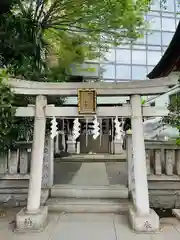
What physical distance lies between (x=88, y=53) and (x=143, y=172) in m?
8.62

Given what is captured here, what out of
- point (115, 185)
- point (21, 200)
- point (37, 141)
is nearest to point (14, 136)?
point (37, 141)

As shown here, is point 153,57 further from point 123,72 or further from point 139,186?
point 139,186

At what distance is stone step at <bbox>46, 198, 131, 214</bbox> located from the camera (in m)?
4.49

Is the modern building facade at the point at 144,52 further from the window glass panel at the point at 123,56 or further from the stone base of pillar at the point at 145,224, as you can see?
the stone base of pillar at the point at 145,224

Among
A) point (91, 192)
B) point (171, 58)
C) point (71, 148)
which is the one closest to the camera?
point (91, 192)

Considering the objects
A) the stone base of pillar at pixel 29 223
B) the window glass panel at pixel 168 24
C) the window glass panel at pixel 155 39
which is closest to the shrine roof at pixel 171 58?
the stone base of pillar at pixel 29 223

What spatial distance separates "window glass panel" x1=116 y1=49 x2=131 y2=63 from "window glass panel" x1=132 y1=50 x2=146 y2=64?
17.6 inches

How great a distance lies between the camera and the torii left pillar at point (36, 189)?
12.0 ft

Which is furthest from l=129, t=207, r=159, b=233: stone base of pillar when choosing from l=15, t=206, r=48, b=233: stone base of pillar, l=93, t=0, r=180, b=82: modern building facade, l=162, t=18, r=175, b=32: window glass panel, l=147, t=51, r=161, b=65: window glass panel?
l=162, t=18, r=175, b=32: window glass panel

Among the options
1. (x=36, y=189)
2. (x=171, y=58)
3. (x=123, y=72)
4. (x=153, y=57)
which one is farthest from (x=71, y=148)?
(x=153, y=57)

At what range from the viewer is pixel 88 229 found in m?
3.74

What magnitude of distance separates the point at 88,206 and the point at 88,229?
79 centimetres

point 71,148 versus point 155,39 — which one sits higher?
point 155,39

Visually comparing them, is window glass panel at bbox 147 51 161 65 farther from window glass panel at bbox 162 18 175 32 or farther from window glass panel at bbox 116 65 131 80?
window glass panel at bbox 162 18 175 32
